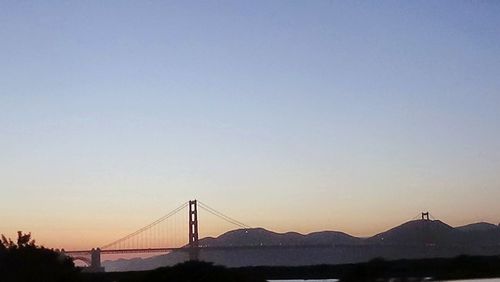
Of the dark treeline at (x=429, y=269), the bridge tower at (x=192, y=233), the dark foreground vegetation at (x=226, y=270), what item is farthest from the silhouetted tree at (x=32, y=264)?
the bridge tower at (x=192, y=233)

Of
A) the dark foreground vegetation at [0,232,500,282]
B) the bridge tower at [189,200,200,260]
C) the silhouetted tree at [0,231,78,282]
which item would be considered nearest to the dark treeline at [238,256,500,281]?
the dark foreground vegetation at [0,232,500,282]

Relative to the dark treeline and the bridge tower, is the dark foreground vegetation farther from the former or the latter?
the bridge tower

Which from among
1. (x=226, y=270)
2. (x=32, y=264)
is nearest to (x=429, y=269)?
(x=226, y=270)

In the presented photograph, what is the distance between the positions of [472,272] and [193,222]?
91.4 meters

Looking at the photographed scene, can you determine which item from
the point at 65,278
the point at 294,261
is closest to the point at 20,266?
the point at 65,278

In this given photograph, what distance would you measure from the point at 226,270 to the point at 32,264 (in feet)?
37.3

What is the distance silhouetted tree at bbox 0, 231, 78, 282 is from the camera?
36.8 m

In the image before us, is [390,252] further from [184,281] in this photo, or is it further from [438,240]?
[184,281]

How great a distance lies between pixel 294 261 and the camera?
130 m

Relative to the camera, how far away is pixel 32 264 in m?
38.6

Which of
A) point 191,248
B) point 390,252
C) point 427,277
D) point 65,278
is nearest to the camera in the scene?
point 427,277

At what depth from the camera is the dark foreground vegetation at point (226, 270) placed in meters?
29.5

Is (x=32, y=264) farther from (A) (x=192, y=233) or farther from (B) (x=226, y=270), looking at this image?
(A) (x=192, y=233)

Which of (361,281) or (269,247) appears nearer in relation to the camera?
(361,281)
